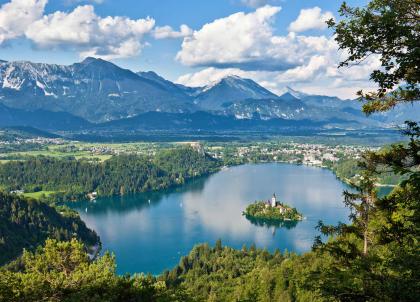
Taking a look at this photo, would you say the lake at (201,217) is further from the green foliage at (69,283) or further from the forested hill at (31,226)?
the green foliage at (69,283)

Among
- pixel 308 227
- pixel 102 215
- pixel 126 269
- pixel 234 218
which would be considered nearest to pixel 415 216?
pixel 126 269

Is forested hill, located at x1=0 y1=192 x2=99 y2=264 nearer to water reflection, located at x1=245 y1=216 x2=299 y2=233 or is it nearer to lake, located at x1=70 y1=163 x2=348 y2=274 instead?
lake, located at x1=70 y1=163 x2=348 y2=274

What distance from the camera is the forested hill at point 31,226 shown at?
70.5 m

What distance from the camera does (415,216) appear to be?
356 inches

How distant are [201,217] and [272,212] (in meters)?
15.7

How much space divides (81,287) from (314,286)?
891cm

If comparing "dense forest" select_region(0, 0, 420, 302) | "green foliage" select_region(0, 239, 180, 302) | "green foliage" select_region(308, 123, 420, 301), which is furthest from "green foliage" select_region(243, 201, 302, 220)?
"green foliage" select_region(308, 123, 420, 301)

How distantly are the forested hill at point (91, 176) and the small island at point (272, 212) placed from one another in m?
58.4

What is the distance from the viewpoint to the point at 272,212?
97250 mm

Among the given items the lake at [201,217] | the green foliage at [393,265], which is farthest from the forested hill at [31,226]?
the green foliage at [393,265]

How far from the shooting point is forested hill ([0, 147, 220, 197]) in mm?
144875

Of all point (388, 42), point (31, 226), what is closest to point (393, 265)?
point (388, 42)

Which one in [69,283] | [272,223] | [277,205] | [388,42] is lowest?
[272,223]

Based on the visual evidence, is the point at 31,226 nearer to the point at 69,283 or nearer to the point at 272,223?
the point at 272,223
